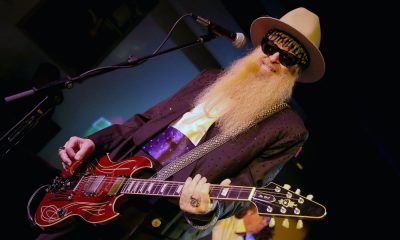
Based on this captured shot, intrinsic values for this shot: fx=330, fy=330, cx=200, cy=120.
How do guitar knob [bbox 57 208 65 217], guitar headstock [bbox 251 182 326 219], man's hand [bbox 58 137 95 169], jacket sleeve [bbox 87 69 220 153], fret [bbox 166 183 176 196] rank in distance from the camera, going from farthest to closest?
jacket sleeve [bbox 87 69 220 153]
man's hand [bbox 58 137 95 169]
guitar knob [bbox 57 208 65 217]
fret [bbox 166 183 176 196]
guitar headstock [bbox 251 182 326 219]

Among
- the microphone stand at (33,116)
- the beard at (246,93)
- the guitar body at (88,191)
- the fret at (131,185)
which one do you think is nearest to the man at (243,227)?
the beard at (246,93)

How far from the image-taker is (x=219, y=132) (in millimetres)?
2199

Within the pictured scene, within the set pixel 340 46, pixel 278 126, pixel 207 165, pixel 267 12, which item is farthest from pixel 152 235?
pixel 267 12

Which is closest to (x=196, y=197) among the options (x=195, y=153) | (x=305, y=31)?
(x=195, y=153)

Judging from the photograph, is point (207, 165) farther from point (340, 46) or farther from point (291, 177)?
point (291, 177)

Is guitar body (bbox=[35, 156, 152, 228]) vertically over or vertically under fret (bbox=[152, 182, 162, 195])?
over

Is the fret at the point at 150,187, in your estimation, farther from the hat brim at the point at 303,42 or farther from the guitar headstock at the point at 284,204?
the hat brim at the point at 303,42

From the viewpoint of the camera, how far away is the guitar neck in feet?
5.08

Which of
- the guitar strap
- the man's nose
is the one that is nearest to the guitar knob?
the guitar strap

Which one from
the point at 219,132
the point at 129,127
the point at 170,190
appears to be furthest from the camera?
the point at 129,127

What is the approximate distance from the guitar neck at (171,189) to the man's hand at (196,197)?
1.4 inches

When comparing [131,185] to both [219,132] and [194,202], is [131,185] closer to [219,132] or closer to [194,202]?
[194,202]

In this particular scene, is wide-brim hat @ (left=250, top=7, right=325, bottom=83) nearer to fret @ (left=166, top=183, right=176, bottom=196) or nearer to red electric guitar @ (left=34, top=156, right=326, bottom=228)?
red electric guitar @ (left=34, top=156, right=326, bottom=228)

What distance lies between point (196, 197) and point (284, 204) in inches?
16.1
